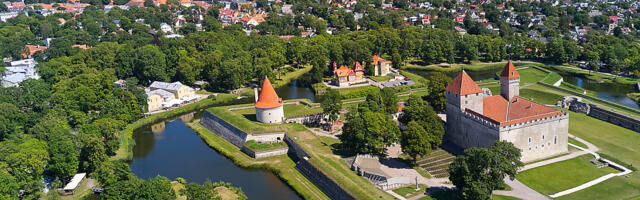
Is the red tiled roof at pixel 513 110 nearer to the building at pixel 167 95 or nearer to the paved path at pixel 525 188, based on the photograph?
the paved path at pixel 525 188

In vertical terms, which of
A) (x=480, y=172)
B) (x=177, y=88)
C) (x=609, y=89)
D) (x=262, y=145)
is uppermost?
(x=480, y=172)

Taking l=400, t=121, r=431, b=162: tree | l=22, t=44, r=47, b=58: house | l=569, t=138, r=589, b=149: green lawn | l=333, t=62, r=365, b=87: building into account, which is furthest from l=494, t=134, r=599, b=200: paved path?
l=22, t=44, r=47, b=58: house

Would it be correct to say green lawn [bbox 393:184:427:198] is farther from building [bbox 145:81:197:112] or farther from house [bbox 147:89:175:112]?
house [bbox 147:89:175:112]

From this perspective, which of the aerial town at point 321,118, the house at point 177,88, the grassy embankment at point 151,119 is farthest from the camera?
the house at point 177,88

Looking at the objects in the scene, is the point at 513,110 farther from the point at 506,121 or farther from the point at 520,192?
the point at 520,192

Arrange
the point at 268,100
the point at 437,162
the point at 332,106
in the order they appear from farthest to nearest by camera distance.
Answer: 1. the point at 332,106
2. the point at 268,100
3. the point at 437,162

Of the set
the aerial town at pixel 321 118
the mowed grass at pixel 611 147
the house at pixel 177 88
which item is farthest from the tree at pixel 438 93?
the house at pixel 177 88

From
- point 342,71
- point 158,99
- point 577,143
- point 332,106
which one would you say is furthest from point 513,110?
point 158,99

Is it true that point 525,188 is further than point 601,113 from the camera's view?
No
